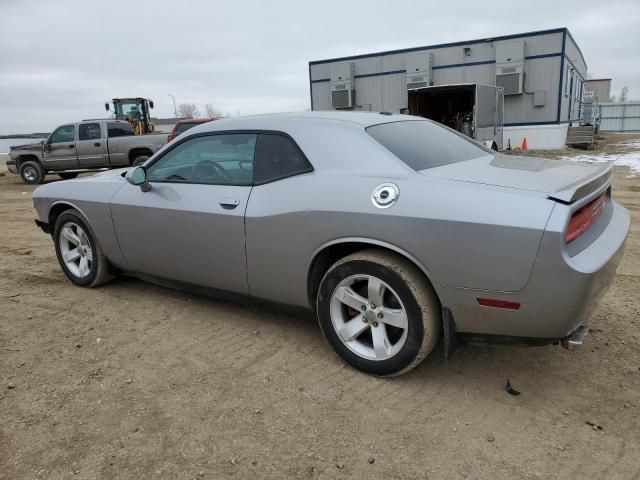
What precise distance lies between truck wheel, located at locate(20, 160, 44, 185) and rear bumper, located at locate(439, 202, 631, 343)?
15541mm

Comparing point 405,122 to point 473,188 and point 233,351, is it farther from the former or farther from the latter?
point 233,351

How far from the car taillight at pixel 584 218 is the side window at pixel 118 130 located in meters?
13.8

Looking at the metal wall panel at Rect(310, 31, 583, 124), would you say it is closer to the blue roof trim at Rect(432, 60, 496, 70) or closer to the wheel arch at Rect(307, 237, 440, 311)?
the blue roof trim at Rect(432, 60, 496, 70)

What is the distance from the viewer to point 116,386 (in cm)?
300

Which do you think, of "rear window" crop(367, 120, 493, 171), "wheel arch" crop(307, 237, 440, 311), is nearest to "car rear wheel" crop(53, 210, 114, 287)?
"wheel arch" crop(307, 237, 440, 311)

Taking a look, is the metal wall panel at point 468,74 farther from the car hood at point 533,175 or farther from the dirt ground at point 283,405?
the car hood at point 533,175

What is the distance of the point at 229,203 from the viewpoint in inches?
133

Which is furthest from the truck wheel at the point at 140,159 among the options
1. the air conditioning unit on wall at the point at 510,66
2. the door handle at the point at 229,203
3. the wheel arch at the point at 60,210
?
the air conditioning unit on wall at the point at 510,66

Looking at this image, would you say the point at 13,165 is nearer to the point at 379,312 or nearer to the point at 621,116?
the point at 379,312

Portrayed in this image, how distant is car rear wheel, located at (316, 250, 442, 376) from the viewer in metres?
2.72

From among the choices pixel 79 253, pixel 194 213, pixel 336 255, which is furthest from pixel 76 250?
pixel 336 255

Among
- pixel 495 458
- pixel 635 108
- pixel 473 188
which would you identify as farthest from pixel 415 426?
pixel 635 108

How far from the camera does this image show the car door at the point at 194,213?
11.3 feet

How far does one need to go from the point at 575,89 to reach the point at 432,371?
Answer: 2480 centimetres
